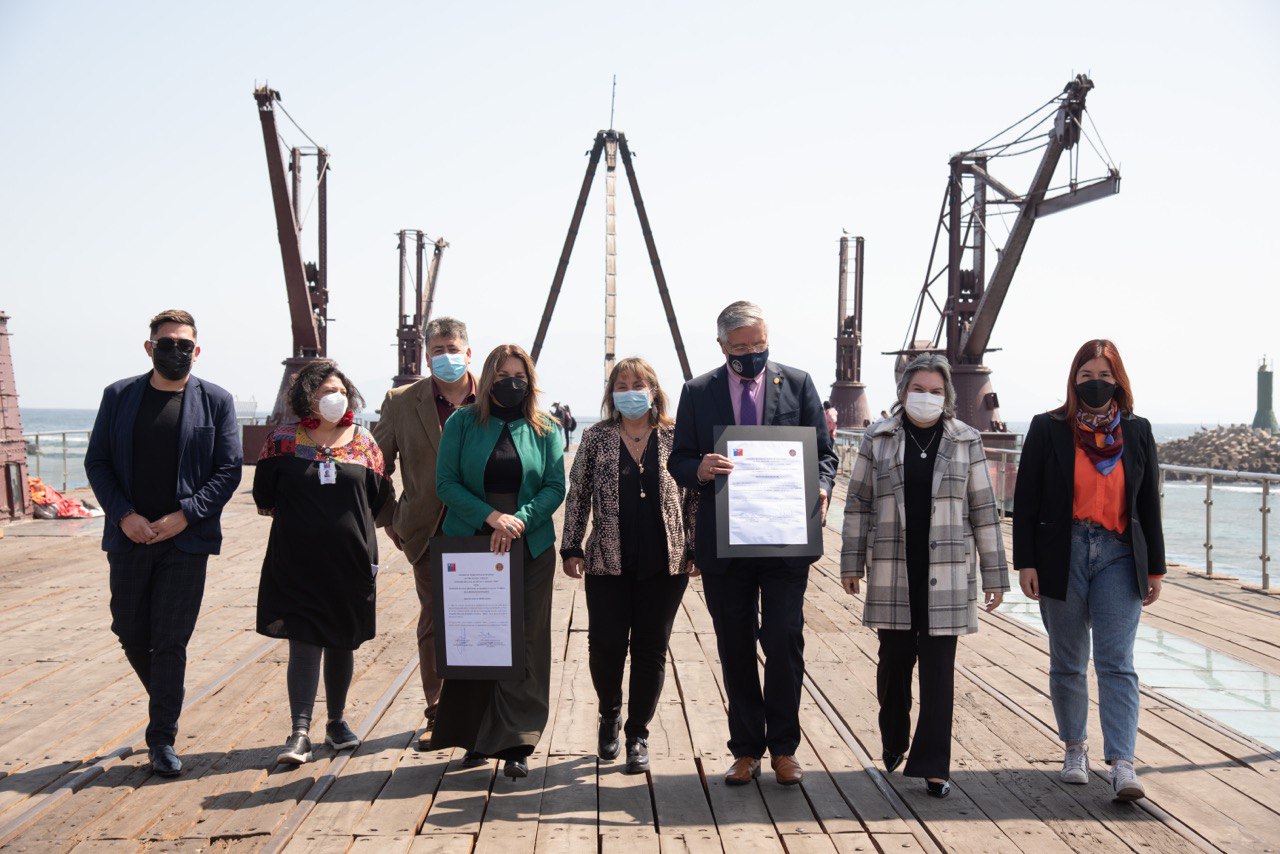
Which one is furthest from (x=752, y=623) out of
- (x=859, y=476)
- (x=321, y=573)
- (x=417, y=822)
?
(x=321, y=573)

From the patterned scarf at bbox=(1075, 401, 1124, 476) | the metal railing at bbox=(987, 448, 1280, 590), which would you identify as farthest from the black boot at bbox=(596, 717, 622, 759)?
the metal railing at bbox=(987, 448, 1280, 590)

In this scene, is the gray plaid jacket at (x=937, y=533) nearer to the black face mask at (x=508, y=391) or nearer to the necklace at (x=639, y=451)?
the necklace at (x=639, y=451)

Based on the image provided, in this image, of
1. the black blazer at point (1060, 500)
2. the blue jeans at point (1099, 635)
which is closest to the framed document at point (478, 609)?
the black blazer at point (1060, 500)

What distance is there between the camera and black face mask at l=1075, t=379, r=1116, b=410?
4.11 meters

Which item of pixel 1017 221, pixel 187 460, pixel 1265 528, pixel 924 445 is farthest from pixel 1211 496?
pixel 1017 221

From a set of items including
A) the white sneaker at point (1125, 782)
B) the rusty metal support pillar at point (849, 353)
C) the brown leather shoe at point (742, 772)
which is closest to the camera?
the white sneaker at point (1125, 782)

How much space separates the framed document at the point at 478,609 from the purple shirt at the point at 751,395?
94cm

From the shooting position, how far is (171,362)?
433 cm

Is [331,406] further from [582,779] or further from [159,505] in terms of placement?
[582,779]

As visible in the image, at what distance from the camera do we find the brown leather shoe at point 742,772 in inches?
160

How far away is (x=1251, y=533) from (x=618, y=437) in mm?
22860

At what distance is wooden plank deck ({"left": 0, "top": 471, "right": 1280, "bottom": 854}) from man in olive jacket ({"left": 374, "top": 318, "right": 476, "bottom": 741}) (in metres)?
0.44

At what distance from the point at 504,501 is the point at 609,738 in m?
1.01

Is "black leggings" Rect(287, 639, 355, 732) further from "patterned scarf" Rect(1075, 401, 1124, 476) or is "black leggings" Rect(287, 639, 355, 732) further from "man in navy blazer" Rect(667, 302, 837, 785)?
"patterned scarf" Rect(1075, 401, 1124, 476)
